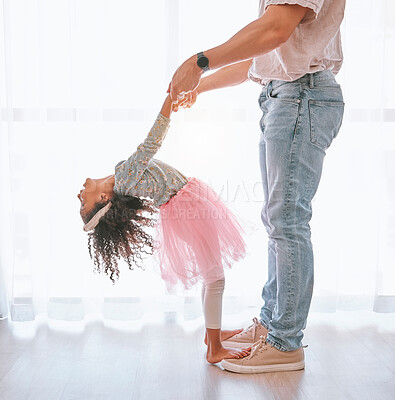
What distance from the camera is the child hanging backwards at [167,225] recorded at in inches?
60.7

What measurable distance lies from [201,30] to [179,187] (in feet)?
2.73

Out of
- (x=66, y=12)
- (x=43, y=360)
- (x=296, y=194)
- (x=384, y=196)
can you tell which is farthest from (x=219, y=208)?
(x=66, y=12)

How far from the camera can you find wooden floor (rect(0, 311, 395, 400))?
4.75 feet

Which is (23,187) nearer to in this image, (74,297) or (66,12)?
(74,297)

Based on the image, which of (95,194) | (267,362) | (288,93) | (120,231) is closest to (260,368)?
(267,362)

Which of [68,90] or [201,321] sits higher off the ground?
[68,90]

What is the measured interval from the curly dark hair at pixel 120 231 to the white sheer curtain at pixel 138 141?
0.48 m

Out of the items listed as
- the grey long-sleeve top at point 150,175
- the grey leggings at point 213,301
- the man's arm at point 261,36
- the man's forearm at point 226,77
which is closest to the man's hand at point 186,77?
the man's arm at point 261,36

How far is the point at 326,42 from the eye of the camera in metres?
1.42

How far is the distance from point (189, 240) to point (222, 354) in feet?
1.33

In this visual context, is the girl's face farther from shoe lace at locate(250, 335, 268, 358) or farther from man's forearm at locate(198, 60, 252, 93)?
shoe lace at locate(250, 335, 268, 358)

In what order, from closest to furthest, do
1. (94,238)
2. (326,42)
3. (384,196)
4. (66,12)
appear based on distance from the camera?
(326,42), (94,238), (66,12), (384,196)

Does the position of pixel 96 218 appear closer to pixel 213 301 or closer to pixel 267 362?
pixel 213 301

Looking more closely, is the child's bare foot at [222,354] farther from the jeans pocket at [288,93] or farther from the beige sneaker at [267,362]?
the jeans pocket at [288,93]
